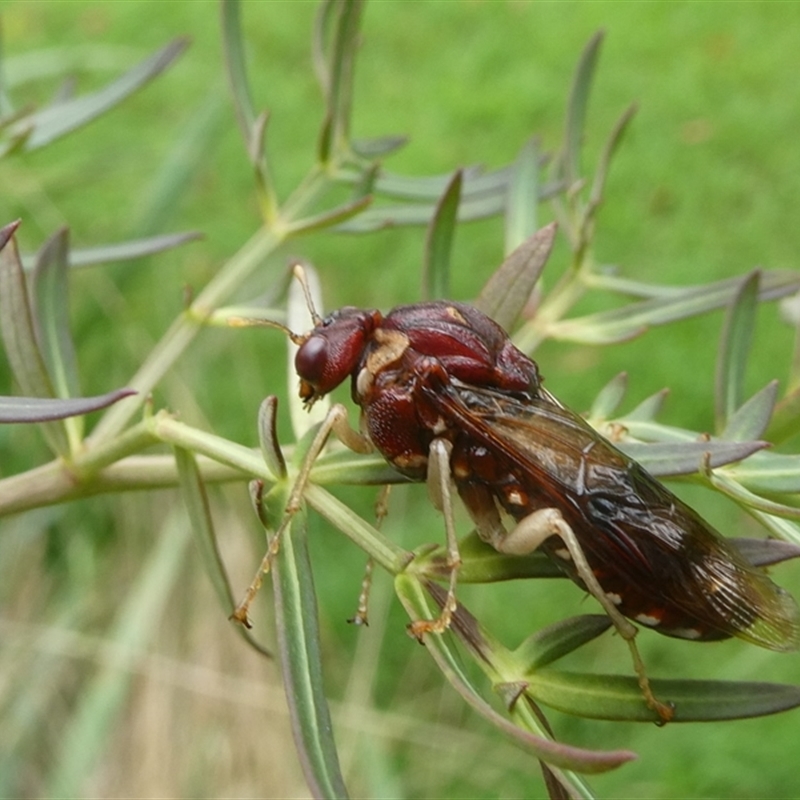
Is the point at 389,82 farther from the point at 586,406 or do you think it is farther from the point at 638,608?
the point at 638,608

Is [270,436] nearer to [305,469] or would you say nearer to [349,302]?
[305,469]

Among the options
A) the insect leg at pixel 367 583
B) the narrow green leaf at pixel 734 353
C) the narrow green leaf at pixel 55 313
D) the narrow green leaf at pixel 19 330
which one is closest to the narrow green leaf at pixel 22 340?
the narrow green leaf at pixel 19 330

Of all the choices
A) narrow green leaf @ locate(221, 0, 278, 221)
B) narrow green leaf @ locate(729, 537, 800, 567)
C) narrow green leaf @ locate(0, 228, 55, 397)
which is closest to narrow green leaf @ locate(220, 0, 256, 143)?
narrow green leaf @ locate(221, 0, 278, 221)

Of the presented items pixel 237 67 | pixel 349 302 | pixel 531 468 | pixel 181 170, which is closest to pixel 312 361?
pixel 531 468

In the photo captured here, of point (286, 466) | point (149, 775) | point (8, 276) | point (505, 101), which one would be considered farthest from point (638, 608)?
point (505, 101)

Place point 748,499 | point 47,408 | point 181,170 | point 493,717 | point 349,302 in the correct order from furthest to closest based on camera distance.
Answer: point 349,302 → point 181,170 → point 748,499 → point 47,408 → point 493,717

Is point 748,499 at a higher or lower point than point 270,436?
lower

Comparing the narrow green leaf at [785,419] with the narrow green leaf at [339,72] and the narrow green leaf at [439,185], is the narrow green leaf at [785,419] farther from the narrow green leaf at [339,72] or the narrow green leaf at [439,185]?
the narrow green leaf at [339,72]
